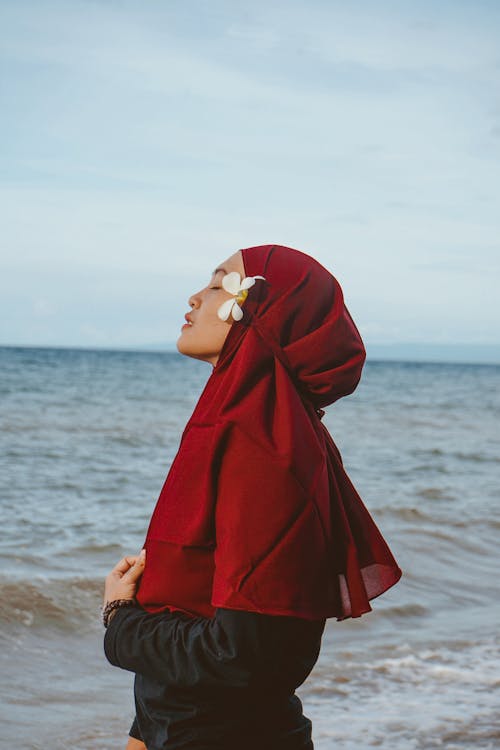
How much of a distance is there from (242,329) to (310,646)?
656 millimetres

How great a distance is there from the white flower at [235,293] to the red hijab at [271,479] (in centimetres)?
1

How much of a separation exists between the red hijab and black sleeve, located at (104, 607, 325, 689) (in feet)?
0.13

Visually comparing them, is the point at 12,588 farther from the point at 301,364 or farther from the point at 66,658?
the point at 301,364

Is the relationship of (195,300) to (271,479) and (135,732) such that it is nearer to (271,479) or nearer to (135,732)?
(271,479)

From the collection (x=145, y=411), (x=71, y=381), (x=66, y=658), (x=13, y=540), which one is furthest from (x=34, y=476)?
(x=71, y=381)

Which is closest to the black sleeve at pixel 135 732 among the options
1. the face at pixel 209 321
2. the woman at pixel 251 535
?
the woman at pixel 251 535

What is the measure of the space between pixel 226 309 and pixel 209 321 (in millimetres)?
102

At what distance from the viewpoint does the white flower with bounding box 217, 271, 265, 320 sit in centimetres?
192

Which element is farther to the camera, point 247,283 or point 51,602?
point 51,602

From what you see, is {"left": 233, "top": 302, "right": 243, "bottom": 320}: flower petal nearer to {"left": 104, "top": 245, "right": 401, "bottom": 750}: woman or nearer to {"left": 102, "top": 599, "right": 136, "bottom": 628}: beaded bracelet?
{"left": 104, "top": 245, "right": 401, "bottom": 750}: woman

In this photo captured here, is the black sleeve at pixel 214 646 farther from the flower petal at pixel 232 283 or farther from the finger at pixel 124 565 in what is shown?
the flower petal at pixel 232 283

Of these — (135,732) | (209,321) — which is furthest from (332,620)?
(209,321)

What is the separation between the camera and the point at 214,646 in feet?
5.89

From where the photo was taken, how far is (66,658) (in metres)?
5.59
